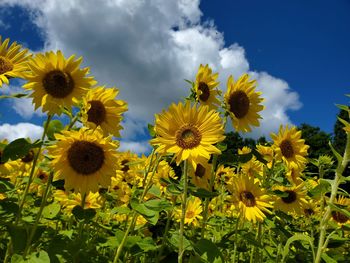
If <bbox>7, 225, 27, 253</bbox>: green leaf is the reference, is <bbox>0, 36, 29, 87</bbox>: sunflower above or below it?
above

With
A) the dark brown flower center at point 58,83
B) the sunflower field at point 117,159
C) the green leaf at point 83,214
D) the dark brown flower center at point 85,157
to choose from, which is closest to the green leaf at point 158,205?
the sunflower field at point 117,159

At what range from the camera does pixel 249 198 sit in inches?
170

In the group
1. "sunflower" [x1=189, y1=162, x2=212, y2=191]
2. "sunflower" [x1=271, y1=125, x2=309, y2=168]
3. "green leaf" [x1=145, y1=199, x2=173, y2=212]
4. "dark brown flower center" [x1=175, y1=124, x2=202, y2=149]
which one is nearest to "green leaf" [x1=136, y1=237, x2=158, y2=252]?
"green leaf" [x1=145, y1=199, x2=173, y2=212]

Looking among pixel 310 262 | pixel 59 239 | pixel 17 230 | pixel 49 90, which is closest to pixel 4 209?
pixel 17 230

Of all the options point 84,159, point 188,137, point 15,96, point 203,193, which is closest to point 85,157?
point 84,159

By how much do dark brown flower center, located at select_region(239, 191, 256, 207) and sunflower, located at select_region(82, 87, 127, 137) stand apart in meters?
1.48

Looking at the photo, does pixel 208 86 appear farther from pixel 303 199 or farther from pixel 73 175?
pixel 303 199

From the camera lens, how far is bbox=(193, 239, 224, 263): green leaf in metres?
2.87

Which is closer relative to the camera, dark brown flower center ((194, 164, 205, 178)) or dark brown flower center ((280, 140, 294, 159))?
dark brown flower center ((194, 164, 205, 178))

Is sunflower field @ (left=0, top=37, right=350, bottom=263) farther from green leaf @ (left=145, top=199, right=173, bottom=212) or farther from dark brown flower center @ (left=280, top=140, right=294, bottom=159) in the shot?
dark brown flower center @ (left=280, top=140, right=294, bottom=159)

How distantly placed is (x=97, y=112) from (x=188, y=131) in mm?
929

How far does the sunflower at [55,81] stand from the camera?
11.2ft

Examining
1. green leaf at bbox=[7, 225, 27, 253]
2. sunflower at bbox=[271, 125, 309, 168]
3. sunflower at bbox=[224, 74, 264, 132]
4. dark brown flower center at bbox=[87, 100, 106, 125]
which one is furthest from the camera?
sunflower at bbox=[271, 125, 309, 168]

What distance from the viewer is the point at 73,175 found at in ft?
11.4
